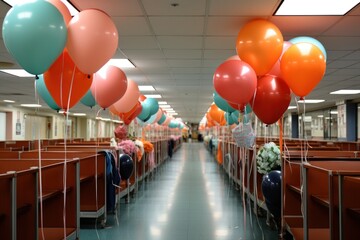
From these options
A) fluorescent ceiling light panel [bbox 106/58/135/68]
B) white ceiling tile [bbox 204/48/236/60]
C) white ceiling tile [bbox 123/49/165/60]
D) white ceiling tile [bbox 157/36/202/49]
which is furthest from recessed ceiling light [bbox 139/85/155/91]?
white ceiling tile [bbox 157/36/202/49]

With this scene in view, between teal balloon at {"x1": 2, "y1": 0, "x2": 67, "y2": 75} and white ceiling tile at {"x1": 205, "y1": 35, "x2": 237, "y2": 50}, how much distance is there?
2.88m

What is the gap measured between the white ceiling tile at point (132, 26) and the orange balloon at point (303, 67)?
1887 mm

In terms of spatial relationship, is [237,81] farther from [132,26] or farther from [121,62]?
[121,62]

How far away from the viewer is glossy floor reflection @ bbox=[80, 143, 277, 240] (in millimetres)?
→ 4438

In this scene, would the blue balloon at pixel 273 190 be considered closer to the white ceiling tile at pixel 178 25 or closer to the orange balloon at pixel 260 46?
the orange balloon at pixel 260 46

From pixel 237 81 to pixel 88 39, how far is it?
155 centimetres

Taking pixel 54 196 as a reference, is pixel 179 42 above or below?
above

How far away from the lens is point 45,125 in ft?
72.1

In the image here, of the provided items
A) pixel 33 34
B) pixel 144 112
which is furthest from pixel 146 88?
pixel 33 34

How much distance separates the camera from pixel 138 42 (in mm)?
5562

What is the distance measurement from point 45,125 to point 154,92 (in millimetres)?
12478

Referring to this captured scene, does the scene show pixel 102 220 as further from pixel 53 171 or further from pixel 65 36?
pixel 65 36

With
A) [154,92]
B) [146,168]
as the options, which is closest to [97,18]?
[146,168]

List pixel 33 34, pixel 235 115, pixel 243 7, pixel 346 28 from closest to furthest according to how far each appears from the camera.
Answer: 1. pixel 33 34
2. pixel 243 7
3. pixel 346 28
4. pixel 235 115
